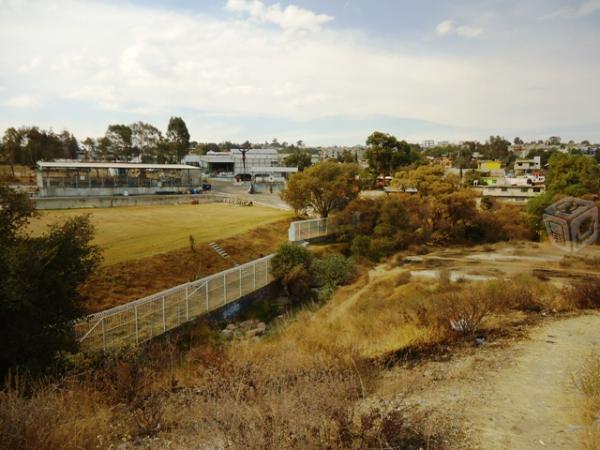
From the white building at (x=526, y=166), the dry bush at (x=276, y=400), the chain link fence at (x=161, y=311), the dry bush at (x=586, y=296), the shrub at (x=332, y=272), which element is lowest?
the shrub at (x=332, y=272)

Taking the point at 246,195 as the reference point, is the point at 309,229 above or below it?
below

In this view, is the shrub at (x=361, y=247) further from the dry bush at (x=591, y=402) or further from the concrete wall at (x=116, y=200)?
the concrete wall at (x=116, y=200)

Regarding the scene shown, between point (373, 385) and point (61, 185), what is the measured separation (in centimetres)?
4264

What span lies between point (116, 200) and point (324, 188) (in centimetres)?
2304

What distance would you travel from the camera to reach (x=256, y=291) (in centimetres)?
1892

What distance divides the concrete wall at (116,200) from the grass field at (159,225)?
1.41 m

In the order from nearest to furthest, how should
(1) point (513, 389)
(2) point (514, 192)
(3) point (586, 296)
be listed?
(1) point (513, 389) < (3) point (586, 296) < (2) point (514, 192)

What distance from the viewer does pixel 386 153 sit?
5866 centimetres

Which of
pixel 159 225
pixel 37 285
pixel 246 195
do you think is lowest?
pixel 159 225

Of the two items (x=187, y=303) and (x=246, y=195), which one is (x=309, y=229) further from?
(x=246, y=195)

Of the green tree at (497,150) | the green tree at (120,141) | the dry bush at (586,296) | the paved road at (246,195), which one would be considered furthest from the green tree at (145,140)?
the green tree at (497,150)

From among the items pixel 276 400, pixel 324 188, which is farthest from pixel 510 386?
pixel 324 188

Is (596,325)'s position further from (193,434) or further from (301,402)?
(193,434)

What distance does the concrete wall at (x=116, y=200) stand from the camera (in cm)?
3675
